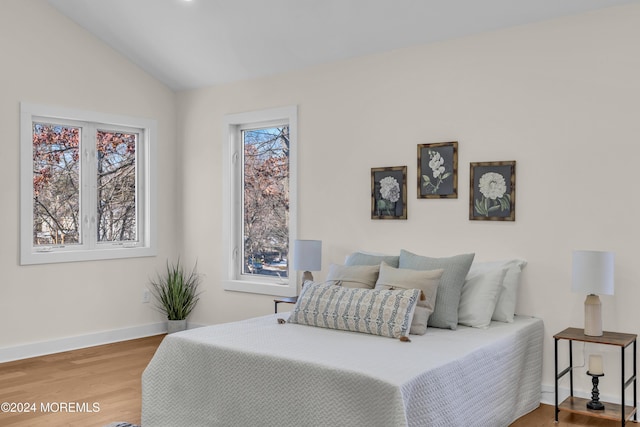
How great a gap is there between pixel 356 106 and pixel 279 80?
34.6 inches

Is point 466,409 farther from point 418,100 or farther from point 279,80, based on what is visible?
point 279,80

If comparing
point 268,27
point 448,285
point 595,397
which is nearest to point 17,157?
point 268,27

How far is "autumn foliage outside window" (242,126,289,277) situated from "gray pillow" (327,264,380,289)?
1476mm

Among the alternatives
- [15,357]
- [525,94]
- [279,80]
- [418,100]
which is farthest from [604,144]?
[15,357]

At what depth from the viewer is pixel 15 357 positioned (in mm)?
5008

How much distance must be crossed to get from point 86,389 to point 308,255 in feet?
6.05

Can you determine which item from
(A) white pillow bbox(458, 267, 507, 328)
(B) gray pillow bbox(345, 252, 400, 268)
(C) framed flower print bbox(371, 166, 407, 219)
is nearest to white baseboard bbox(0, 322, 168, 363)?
(B) gray pillow bbox(345, 252, 400, 268)

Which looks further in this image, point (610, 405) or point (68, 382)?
point (68, 382)

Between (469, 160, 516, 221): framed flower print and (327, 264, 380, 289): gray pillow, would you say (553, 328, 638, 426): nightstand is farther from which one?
(327, 264, 380, 289): gray pillow

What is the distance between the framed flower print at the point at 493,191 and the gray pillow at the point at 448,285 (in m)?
0.40

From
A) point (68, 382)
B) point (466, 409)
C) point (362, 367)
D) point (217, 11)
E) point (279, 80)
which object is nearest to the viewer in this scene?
point (362, 367)

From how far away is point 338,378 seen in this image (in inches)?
110

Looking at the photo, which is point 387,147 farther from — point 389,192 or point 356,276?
point 356,276

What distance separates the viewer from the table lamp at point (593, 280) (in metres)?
3.52
